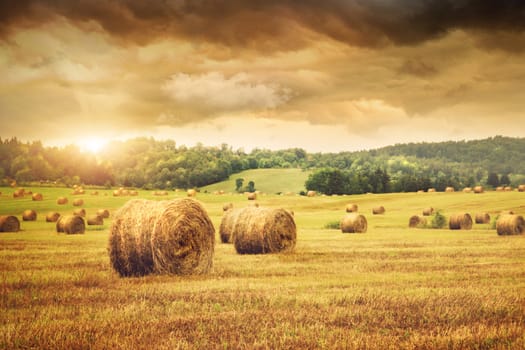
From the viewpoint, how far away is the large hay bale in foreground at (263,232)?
66.3 feet

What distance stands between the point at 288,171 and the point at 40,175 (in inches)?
3261

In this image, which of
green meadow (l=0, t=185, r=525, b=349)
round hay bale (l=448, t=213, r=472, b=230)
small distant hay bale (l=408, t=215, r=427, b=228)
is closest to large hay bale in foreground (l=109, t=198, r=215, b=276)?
green meadow (l=0, t=185, r=525, b=349)

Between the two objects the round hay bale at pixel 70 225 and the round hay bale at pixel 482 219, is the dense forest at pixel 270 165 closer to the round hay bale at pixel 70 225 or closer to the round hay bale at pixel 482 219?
the round hay bale at pixel 70 225

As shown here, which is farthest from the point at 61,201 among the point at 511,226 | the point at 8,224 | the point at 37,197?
the point at 511,226

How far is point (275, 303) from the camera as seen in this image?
9969 millimetres

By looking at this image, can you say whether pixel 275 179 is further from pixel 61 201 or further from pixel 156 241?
pixel 156 241

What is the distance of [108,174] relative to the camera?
65.1 meters

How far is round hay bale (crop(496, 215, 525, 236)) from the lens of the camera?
1136 inches

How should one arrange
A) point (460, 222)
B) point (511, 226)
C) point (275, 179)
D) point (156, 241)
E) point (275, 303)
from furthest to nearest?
point (275, 179) → point (460, 222) → point (511, 226) → point (156, 241) → point (275, 303)

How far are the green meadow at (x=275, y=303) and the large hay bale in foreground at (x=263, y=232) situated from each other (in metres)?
1.76

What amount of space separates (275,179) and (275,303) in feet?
363

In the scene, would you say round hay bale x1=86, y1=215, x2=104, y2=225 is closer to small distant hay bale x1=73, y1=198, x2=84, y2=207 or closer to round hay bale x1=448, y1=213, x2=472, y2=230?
small distant hay bale x1=73, y1=198, x2=84, y2=207

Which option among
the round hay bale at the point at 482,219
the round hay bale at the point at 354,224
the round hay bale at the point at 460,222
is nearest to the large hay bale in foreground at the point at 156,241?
the round hay bale at the point at 354,224

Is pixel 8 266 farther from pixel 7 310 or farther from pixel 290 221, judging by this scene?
pixel 290 221
